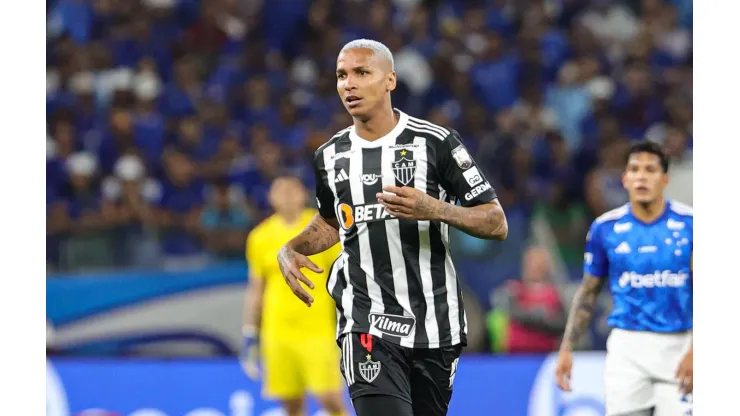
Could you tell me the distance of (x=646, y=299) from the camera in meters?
6.14

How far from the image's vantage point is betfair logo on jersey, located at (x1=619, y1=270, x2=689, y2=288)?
20.0 ft

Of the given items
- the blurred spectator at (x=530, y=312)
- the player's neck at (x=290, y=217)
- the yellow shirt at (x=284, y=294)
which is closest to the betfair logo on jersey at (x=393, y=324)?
the yellow shirt at (x=284, y=294)

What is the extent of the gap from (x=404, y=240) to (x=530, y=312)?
17.6ft

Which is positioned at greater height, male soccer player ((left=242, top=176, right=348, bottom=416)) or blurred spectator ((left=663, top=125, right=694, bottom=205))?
blurred spectator ((left=663, top=125, right=694, bottom=205))

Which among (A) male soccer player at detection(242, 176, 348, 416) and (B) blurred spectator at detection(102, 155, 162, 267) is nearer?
(A) male soccer player at detection(242, 176, 348, 416)

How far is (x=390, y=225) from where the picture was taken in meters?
4.58

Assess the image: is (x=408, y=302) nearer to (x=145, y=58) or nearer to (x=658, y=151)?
(x=658, y=151)

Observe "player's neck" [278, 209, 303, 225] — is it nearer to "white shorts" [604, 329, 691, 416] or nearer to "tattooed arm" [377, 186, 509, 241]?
"white shorts" [604, 329, 691, 416]

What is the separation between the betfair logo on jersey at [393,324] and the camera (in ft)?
14.9

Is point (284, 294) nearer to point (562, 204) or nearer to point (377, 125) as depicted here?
point (562, 204)

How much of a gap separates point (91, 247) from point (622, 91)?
6.57 meters

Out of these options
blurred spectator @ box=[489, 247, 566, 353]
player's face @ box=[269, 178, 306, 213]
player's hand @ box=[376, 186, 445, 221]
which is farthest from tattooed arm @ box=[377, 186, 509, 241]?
blurred spectator @ box=[489, 247, 566, 353]
